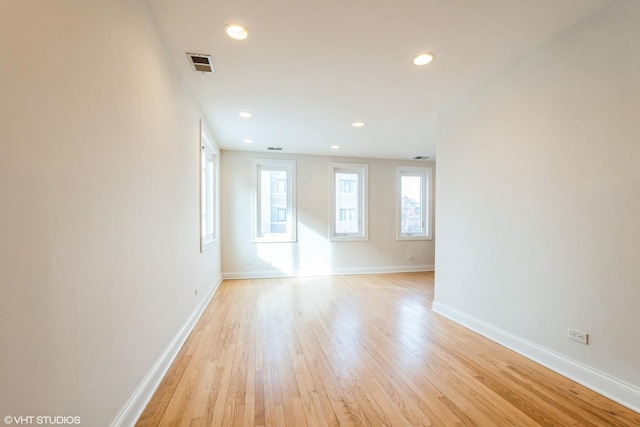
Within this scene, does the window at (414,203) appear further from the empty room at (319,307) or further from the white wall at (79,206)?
the white wall at (79,206)

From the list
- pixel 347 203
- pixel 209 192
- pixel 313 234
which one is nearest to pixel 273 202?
pixel 313 234

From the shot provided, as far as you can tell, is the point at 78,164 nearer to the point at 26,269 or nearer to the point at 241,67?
the point at 26,269

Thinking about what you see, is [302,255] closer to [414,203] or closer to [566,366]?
[414,203]

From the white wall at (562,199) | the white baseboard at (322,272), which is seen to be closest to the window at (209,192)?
the white baseboard at (322,272)

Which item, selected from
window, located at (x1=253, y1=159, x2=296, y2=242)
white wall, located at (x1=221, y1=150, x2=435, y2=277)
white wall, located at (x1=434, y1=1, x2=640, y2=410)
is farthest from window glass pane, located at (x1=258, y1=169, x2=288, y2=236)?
white wall, located at (x1=434, y1=1, x2=640, y2=410)

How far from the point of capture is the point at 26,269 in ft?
2.77

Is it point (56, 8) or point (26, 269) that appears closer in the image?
point (26, 269)

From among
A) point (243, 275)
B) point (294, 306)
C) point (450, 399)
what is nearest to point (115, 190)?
point (450, 399)

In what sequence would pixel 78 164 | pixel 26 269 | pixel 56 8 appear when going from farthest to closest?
pixel 78 164 → pixel 56 8 → pixel 26 269

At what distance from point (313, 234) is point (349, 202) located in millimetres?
1071

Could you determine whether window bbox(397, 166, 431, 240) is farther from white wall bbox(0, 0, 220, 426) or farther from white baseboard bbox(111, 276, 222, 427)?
white wall bbox(0, 0, 220, 426)

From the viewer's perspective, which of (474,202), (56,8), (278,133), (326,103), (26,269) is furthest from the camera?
(278,133)

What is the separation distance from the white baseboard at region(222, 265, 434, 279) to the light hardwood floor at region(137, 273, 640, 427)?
2.13 m

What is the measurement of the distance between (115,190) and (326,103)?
2431mm
